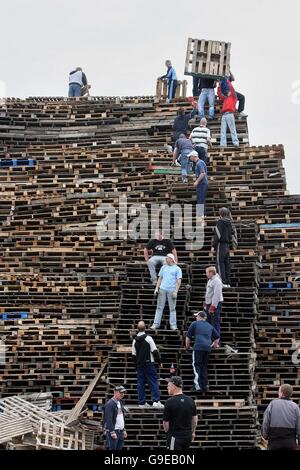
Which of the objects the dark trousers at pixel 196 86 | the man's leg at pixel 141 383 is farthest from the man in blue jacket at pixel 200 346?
the dark trousers at pixel 196 86

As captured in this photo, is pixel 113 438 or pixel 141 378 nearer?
pixel 113 438

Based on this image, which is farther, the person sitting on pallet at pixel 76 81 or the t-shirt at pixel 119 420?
the person sitting on pallet at pixel 76 81

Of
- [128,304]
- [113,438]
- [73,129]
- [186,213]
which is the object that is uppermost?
[73,129]

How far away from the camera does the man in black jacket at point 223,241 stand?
2973 cm

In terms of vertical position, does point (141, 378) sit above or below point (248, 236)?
below

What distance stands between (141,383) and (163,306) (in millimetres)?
2399

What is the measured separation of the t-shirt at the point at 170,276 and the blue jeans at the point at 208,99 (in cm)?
1254

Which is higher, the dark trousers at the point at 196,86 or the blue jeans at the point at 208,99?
the dark trousers at the point at 196,86

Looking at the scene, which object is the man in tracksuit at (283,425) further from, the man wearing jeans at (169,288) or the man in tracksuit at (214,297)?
the man wearing jeans at (169,288)

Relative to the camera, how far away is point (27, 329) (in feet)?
103

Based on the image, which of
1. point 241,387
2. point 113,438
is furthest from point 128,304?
point 113,438

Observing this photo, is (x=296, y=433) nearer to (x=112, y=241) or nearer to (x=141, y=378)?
(x=141, y=378)

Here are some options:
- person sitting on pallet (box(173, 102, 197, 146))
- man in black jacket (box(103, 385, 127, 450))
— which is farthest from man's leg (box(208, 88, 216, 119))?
man in black jacket (box(103, 385, 127, 450))

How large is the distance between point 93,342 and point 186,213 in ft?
13.4
